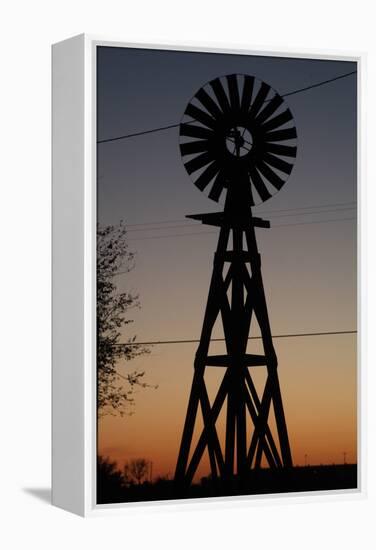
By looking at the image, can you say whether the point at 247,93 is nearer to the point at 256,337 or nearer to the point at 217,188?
the point at 217,188

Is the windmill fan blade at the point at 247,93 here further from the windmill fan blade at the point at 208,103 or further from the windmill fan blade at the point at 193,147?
the windmill fan blade at the point at 193,147

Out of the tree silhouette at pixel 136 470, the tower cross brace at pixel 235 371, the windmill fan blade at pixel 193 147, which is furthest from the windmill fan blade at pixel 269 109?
the tree silhouette at pixel 136 470

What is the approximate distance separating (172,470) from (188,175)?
2.05 metres

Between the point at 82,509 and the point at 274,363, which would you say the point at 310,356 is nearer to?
the point at 274,363

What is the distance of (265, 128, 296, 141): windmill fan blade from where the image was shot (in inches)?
453

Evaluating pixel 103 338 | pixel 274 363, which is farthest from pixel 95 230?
pixel 274 363

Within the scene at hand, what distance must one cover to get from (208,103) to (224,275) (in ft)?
3.96

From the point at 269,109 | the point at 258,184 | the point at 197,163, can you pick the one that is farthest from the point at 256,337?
the point at 269,109

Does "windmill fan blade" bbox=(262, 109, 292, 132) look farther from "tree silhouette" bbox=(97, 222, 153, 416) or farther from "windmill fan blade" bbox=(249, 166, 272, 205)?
"tree silhouette" bbox=(97, 222, 153, 416)

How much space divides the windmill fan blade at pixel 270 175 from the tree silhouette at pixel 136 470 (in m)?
2.16

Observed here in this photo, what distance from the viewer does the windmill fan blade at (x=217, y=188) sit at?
11.4 m

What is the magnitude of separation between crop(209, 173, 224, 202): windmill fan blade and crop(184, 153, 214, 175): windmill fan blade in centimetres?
14

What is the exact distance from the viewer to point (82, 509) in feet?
35.9

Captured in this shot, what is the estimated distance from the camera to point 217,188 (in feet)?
37.4
